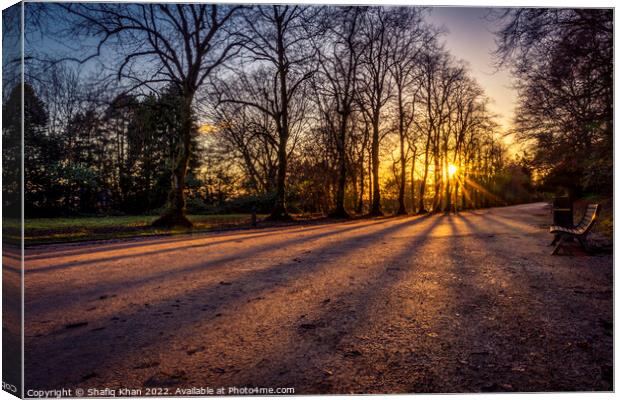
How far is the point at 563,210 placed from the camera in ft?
26.2

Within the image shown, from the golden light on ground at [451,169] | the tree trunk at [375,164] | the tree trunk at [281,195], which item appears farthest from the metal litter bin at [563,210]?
the golden light on ground at [451,169]

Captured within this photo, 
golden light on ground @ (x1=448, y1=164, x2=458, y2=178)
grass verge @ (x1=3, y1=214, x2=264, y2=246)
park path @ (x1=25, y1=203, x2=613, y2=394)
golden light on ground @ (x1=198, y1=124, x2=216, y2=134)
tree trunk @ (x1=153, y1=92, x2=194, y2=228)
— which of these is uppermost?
golden light on ground @ (x1=448, y1=164, x2=458, y2=178)

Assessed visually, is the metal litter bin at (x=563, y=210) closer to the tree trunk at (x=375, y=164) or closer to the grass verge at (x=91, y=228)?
the grass verge at (x=91, y=228)

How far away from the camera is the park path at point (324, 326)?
1.95 m

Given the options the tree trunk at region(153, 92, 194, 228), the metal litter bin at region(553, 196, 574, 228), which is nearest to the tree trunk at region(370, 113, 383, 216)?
the metal litter bin at region(553, 196, 574, 228)

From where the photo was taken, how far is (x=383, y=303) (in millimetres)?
3189

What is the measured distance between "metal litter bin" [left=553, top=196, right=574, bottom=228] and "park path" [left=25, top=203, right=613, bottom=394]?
10.7ft

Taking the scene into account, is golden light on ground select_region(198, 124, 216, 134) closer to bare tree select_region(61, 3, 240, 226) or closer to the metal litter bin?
bare tree select_region(61, 3, 240, 226)

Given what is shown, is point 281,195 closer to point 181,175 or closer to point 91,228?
point 181,175

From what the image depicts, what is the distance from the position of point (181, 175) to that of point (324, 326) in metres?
4.31

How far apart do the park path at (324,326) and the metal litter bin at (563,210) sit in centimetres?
326

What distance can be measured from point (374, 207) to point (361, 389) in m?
19.4

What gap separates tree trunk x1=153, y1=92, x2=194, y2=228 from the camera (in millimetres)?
5250

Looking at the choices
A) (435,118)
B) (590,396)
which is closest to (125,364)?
(590,396)
